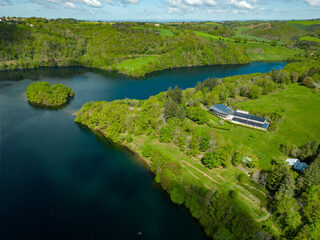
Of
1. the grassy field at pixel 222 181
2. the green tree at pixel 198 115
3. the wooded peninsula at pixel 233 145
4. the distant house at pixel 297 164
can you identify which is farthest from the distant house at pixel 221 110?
the distant house at pixel 297 164

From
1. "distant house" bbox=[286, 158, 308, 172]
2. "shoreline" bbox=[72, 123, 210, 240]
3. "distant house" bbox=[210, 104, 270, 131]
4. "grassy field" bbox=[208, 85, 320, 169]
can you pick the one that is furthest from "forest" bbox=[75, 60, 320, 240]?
"distant house" bbox=[210, 104, 270, 131]

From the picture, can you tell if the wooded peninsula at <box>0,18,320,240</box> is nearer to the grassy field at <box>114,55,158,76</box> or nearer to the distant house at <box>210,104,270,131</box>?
the distant house at <box>210,104,270,131</box>

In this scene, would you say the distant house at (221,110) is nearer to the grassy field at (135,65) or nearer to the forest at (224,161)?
the forest at (224,161)

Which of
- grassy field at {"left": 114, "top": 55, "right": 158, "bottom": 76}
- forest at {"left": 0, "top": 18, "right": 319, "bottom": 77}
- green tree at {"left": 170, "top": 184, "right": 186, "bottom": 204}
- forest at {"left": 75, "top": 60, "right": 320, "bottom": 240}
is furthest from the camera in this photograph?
forest at {"left": 0, "top": 18, "right": 319, "bottom": 77}

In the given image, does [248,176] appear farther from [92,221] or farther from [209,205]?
[92,221]

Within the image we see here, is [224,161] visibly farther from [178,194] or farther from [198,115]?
[198,115]

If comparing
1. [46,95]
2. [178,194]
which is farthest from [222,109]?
[46,95]
